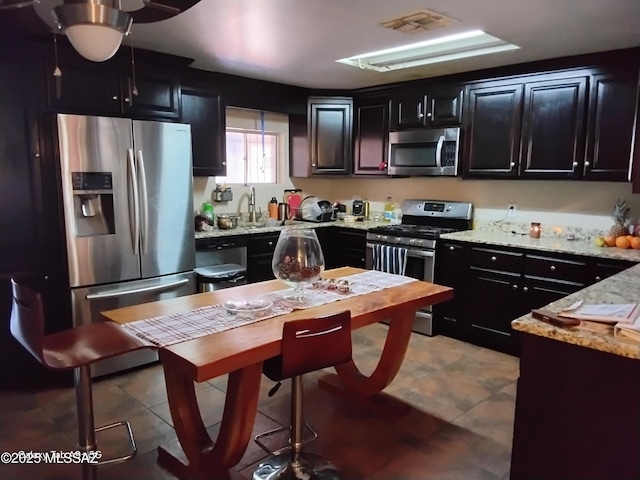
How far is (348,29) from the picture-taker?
9.56ft

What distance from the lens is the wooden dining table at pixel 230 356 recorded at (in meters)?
1.61

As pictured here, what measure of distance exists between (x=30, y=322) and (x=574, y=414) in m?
1.94

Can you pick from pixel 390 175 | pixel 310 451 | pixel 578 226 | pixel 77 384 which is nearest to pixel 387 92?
pixel 390 175

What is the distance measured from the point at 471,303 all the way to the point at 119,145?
299 centimetres

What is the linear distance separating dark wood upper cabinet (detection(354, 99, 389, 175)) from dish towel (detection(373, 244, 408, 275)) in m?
0.87

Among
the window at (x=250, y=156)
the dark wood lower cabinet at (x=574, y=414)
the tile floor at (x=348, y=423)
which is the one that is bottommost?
the tile floor at (x=348, y=423)

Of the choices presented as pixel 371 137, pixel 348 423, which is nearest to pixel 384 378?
pixel 348 423

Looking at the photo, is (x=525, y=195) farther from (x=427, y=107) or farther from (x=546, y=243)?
(x=427, y=107)

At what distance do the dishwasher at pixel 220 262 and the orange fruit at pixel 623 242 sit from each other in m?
2.88

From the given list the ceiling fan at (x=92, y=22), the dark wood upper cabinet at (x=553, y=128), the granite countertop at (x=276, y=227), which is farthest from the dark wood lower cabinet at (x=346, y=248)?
the ceiling fan at (x=92, y=22)

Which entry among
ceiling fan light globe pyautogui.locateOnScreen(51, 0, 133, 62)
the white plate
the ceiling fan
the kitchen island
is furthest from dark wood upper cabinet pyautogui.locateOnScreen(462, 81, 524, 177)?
ceiling fan light globe pyautogui.locateOnScreen(51, 0, 133, 62)

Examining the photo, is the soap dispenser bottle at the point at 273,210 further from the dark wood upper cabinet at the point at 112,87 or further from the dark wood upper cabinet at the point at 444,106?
the dark wood upper cabinet at the point at 444,106

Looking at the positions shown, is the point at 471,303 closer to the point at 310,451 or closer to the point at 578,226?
the point at 578,226

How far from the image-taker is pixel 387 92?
4684 mm
